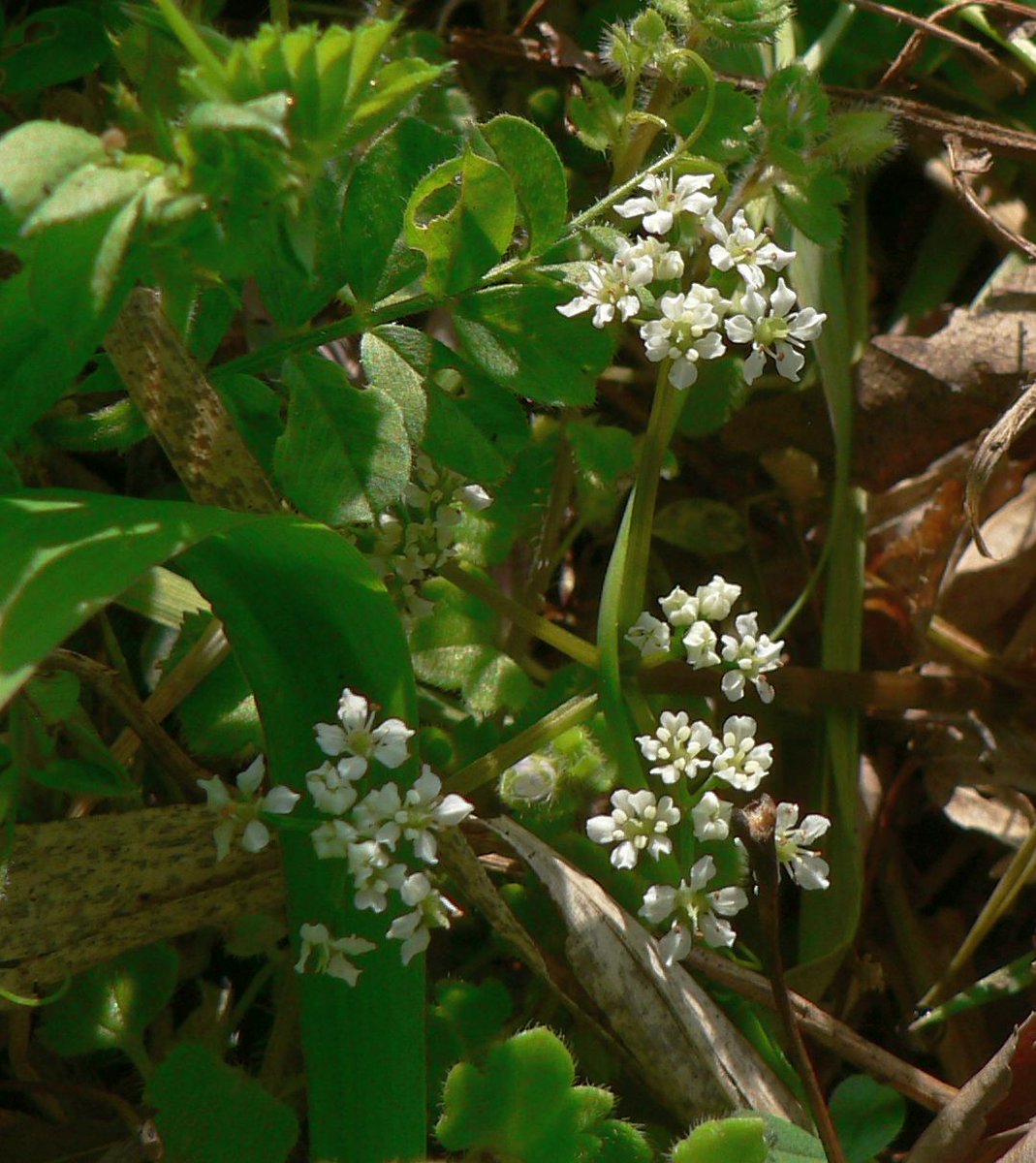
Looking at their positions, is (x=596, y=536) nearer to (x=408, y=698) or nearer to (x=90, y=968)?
(x=408, y=698)

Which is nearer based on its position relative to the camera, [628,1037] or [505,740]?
[628,1037]

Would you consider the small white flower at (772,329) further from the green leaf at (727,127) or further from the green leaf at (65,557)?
the green leaf at (65,557)

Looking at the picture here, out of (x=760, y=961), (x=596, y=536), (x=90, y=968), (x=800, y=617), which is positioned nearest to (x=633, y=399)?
(x=596, y=536)

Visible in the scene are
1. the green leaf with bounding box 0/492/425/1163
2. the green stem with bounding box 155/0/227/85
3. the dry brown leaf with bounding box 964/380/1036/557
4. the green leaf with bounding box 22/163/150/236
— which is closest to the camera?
the green leaf with bounding box 22/163/150/236

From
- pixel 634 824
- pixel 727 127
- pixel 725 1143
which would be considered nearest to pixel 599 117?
pixel 727 127

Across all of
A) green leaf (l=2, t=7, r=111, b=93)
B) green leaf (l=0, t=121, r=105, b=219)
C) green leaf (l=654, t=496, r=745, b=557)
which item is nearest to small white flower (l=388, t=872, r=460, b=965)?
green leaf (l=0, t=121, r=105, b=219)

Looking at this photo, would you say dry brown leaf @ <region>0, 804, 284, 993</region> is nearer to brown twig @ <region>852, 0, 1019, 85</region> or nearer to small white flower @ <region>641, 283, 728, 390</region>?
small white flower @ <region>641, 283, 728, 390</region>
